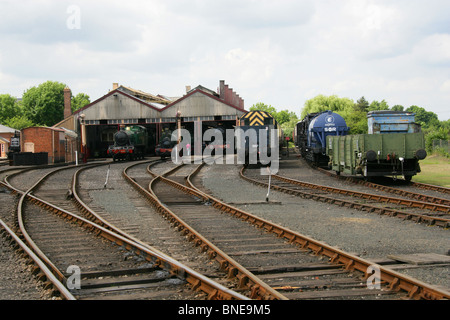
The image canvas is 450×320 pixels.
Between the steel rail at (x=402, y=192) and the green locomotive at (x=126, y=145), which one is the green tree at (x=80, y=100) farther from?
the steel rail at (x=402, y=192)

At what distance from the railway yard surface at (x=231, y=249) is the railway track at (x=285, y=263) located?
2 centimetres

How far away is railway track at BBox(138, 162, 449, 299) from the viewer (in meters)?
5.50

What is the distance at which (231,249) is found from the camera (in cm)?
794

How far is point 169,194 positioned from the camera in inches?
623

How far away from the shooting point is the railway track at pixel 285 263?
5.50 m

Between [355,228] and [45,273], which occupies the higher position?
[45,273]

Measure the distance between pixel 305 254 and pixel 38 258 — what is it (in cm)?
387

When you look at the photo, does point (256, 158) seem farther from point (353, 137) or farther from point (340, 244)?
point (340, 244)

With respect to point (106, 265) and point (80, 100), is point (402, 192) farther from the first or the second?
point (80, 100)

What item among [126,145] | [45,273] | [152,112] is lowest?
[45,273]

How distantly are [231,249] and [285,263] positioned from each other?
1.24 metres

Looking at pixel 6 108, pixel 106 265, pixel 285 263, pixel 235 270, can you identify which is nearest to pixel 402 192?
pixel 285 263

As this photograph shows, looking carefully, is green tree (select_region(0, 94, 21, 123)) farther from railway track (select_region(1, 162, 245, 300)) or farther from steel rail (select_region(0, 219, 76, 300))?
steel rail (select_region(0, 219, 76, 300))

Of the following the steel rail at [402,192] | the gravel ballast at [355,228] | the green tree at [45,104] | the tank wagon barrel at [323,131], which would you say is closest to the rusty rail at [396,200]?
the steel rail at [402,192]
